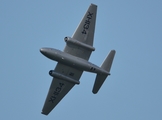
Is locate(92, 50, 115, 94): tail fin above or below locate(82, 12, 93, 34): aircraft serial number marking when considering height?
below

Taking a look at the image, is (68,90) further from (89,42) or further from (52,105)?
(89,42)

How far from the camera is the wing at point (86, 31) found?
6041 cm

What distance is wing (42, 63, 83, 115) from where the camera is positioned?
6128cm

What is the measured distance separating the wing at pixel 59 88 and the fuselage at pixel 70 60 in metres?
1.88

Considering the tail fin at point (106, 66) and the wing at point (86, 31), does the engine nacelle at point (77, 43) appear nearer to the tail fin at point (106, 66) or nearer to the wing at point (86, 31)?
the wing at point (86, 31)

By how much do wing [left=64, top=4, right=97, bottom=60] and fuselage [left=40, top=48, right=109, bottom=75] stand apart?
1169mm

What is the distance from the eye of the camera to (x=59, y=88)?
63.3m

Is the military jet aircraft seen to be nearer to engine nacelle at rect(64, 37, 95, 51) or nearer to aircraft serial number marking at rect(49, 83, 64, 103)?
engine nacelle at rect(64, 37, 95, 51)

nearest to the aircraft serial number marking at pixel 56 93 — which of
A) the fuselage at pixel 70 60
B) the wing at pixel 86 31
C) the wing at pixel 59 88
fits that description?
the wing at pixel 59 88

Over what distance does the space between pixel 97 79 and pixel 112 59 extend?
152 inches

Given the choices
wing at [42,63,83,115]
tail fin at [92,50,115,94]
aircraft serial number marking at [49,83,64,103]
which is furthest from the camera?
aircraft serial number marking at [49,83,64,103]

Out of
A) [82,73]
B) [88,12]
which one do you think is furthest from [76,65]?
[88,12]

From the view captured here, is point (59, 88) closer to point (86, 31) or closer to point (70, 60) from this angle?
point (70, 60)

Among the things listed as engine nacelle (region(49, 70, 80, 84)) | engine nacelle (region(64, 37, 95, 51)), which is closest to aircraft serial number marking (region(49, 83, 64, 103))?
engine nacelle (region(49, 70, 80, 84))
